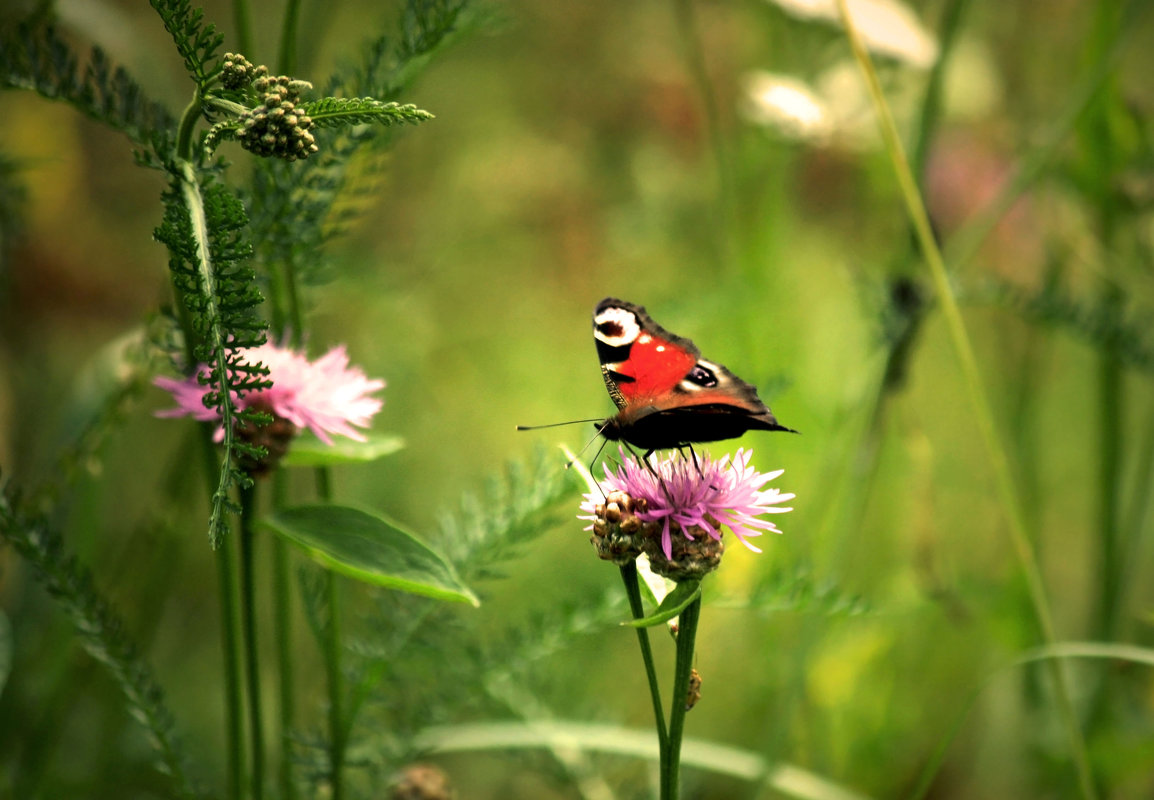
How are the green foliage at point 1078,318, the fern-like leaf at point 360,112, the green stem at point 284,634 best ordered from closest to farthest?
the fern-like leaf at point 360,112, the green stem at point 284,634, the green foliage at point 1078,318

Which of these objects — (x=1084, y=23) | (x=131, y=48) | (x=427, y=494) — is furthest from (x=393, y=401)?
(x=1084, y=23)

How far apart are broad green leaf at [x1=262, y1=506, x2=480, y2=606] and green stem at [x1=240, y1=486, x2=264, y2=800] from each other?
1 centimetres

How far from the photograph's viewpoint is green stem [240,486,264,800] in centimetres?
43

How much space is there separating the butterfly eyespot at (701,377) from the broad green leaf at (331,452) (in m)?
0.17

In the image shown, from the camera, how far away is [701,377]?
1.64 ft

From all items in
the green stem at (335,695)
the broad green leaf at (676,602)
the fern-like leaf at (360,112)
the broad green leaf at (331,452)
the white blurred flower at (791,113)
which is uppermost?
the white blurred flower at (791,113)

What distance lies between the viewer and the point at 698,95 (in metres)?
1.75

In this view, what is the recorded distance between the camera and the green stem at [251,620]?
43cm

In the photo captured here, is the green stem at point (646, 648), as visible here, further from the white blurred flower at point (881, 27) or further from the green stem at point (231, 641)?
the white blurred flower at point (881, 27)

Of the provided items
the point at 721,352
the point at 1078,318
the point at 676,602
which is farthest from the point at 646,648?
the point at 721,352

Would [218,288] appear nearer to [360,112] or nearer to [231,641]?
[360,112]

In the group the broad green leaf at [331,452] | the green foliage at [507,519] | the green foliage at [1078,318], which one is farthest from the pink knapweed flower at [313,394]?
the green foliage at [1078,318]

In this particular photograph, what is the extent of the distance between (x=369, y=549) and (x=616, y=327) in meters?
0.21

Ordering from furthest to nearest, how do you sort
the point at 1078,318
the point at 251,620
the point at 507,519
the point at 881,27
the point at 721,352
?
the point at 721,352
the point at 881,27
the point at 1078,318
the point at 507,519
the point at 251,620
